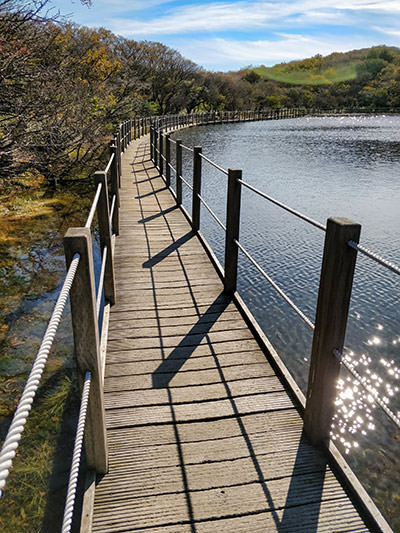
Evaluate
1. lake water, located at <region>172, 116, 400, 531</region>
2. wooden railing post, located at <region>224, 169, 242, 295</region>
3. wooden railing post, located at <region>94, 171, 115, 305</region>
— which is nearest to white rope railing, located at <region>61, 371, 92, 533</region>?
wooden railing post, located at <region>94, 171, 115, 305</region>

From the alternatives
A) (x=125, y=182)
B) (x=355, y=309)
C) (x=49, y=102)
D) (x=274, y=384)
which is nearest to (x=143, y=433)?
(x=274, y=384)

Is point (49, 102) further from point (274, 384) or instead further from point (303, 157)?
point (303, 157)

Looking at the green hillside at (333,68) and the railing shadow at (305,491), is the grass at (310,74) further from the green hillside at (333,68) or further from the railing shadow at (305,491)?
the railing shadow at (305,491)

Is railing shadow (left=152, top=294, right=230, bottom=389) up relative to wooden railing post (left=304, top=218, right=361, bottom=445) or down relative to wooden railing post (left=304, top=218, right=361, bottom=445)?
down

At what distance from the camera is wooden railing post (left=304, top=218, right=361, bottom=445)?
6.52ft

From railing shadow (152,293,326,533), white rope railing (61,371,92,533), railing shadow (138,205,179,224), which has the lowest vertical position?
railing shadow (138,205,179,224)

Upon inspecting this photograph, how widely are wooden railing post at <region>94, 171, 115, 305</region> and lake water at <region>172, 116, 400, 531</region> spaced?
2200mm

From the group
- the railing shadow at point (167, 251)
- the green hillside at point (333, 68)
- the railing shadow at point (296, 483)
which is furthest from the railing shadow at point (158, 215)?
the green hillside at point (333, 68)

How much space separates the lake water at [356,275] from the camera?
392 centimetres

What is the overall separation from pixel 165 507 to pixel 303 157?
2103 centimetres

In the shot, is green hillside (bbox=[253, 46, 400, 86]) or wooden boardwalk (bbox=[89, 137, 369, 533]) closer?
wooden boardwalk (bbox=[89, 137, 369, 533])

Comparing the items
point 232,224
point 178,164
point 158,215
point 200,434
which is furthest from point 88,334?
point 178,164

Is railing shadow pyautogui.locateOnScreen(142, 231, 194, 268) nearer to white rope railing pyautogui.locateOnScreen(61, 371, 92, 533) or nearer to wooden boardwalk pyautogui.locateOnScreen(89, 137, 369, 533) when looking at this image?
wooden boardwalk pyautogui.locateOnScreen(89, 137, 369, 533)

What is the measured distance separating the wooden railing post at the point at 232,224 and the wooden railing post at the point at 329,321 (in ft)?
5.36
